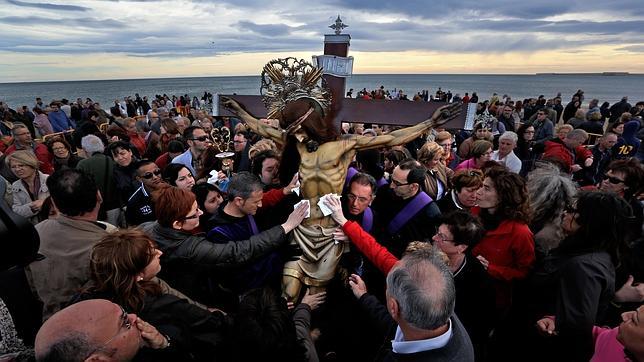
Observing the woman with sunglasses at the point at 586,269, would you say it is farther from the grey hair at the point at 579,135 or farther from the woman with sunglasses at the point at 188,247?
the grey hair at the point at 579,135

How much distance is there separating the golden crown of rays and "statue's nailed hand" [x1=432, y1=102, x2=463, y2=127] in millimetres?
1066

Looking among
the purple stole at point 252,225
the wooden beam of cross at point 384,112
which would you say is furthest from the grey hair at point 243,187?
the wooden beam of cross at point 384,112

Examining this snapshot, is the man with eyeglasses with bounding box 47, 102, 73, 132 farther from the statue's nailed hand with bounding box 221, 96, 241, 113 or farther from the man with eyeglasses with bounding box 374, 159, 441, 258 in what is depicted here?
the man with eyeglasses with bounding box 374, 159, 441, 258

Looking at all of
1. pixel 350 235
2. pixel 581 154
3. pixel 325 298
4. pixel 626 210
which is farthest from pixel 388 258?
pixel 581 154

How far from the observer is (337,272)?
3348mm

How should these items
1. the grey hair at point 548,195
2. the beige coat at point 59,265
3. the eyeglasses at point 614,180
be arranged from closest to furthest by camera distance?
1. the beige coat at point 59,265
2. the grey hair at point 548,195
3. the eyeglasses at point 614,180

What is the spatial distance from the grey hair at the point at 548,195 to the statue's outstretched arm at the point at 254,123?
264 cm

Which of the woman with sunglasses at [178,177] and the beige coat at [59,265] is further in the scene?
the woman with sunglasses at [178,177]

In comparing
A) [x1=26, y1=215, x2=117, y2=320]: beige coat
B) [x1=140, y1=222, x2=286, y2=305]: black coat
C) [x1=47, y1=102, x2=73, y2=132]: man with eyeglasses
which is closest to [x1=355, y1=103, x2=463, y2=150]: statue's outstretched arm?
[x1=140, y1=222, x2=286, y2=305]: black coat

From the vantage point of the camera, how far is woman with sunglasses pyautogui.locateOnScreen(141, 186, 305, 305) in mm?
2684

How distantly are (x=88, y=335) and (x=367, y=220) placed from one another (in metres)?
2.63

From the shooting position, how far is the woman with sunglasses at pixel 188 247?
268cm

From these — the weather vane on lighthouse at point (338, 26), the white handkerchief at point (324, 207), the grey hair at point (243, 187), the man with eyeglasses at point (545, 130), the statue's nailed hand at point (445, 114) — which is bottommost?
the white handkerchief at point (324, 207)

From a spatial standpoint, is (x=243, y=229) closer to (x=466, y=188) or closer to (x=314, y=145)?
(x=314, y=145)
